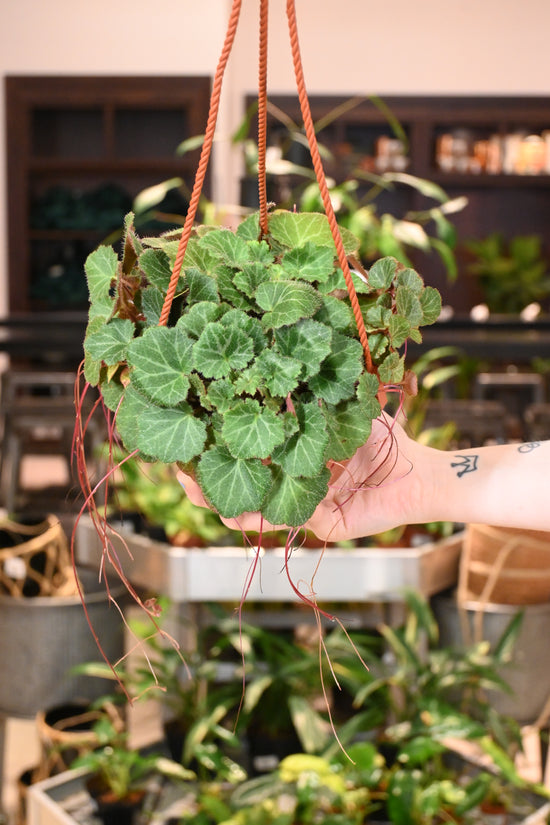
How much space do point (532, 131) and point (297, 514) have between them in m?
7.00

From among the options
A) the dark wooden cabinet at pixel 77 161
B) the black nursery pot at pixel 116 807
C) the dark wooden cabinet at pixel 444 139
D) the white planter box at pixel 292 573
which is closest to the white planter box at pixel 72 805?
the black nursery pot at pixel 116 807

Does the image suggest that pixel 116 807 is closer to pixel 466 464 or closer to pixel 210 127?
pixel 466 464

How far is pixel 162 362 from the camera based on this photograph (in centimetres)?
77

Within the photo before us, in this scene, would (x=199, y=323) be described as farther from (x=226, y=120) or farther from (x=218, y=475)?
(x=226, y=120)

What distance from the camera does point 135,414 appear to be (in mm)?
819

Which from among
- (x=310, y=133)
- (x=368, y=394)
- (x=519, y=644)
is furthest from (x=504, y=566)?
(x=310, y=133)

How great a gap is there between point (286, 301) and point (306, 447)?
4.9 inches

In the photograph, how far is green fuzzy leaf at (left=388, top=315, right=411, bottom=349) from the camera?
2.67 ft

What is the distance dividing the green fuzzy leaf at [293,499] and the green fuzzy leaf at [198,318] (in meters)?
0.15

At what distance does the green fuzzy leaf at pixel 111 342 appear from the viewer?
811mm

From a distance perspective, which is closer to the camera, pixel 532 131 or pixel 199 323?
pixel 199 323

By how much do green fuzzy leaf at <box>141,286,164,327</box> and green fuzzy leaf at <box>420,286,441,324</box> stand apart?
0.83 feet

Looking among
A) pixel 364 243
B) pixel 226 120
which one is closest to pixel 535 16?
pixel 226 120

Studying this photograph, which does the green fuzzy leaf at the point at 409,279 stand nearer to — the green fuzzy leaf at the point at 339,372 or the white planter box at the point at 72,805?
the green fuzzy leaf at the point at 339,372
